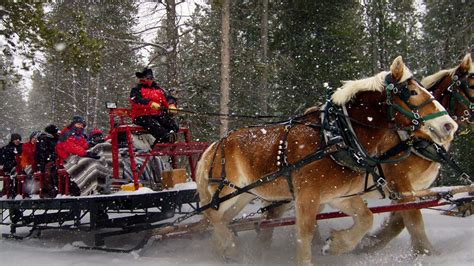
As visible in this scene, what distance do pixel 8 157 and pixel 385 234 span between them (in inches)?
300

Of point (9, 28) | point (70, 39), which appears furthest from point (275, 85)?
point (9, 28)

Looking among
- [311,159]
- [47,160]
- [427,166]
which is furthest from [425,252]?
[47,160]

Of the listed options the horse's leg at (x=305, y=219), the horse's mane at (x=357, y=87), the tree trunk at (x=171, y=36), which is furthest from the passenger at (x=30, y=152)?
the horse's mane at (x=357, y=87)

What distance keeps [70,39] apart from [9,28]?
104cm

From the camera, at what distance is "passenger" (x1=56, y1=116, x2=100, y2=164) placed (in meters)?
6.25

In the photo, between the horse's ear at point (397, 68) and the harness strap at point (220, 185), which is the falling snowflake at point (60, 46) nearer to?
the harness strap at point (220, 185)

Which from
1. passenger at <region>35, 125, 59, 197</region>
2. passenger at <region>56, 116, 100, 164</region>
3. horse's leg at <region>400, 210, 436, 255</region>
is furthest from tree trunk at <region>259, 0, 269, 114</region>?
horse's leg at <region>400, 210, 436, 255</region>

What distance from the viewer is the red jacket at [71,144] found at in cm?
624

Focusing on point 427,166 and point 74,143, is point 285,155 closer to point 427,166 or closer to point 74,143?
point 427,166

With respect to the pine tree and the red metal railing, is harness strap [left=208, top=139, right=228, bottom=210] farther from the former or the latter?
the pine tree

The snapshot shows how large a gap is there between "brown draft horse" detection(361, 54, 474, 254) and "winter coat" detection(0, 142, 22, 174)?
288 inches

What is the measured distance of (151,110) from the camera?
6.70 meters

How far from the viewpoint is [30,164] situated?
8.02m

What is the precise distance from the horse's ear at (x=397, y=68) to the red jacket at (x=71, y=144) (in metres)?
4.36
